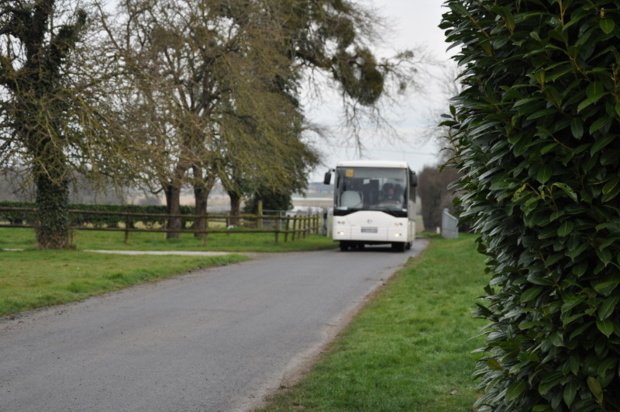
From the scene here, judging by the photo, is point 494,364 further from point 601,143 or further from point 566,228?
point 601,143

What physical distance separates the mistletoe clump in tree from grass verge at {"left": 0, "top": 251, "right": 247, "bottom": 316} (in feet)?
29.2

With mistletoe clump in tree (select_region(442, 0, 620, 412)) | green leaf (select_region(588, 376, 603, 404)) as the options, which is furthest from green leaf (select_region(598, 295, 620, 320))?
green leaf (select_region(588, 376, 603, 404))

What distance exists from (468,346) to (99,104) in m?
14.8

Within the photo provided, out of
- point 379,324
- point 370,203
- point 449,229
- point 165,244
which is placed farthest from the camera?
point 449,229

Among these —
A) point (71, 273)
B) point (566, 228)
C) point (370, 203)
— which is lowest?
point (71, 273)

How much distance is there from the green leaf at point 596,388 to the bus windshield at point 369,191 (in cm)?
2731

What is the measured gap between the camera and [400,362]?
27.5 feet

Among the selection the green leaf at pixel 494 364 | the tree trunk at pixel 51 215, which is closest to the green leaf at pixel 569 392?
the green leaf at pixel 494 364

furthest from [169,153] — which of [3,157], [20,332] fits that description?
[20,332]

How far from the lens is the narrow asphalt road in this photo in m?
6.75

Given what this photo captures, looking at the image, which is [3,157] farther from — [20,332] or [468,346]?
[468,346]

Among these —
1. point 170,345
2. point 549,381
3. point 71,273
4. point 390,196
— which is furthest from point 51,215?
point 549,381

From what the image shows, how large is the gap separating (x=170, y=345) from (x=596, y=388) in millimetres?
6144

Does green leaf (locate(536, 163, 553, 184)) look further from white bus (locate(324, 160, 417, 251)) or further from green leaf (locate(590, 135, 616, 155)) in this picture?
white bus (locate(324, 160, 417, 251))
